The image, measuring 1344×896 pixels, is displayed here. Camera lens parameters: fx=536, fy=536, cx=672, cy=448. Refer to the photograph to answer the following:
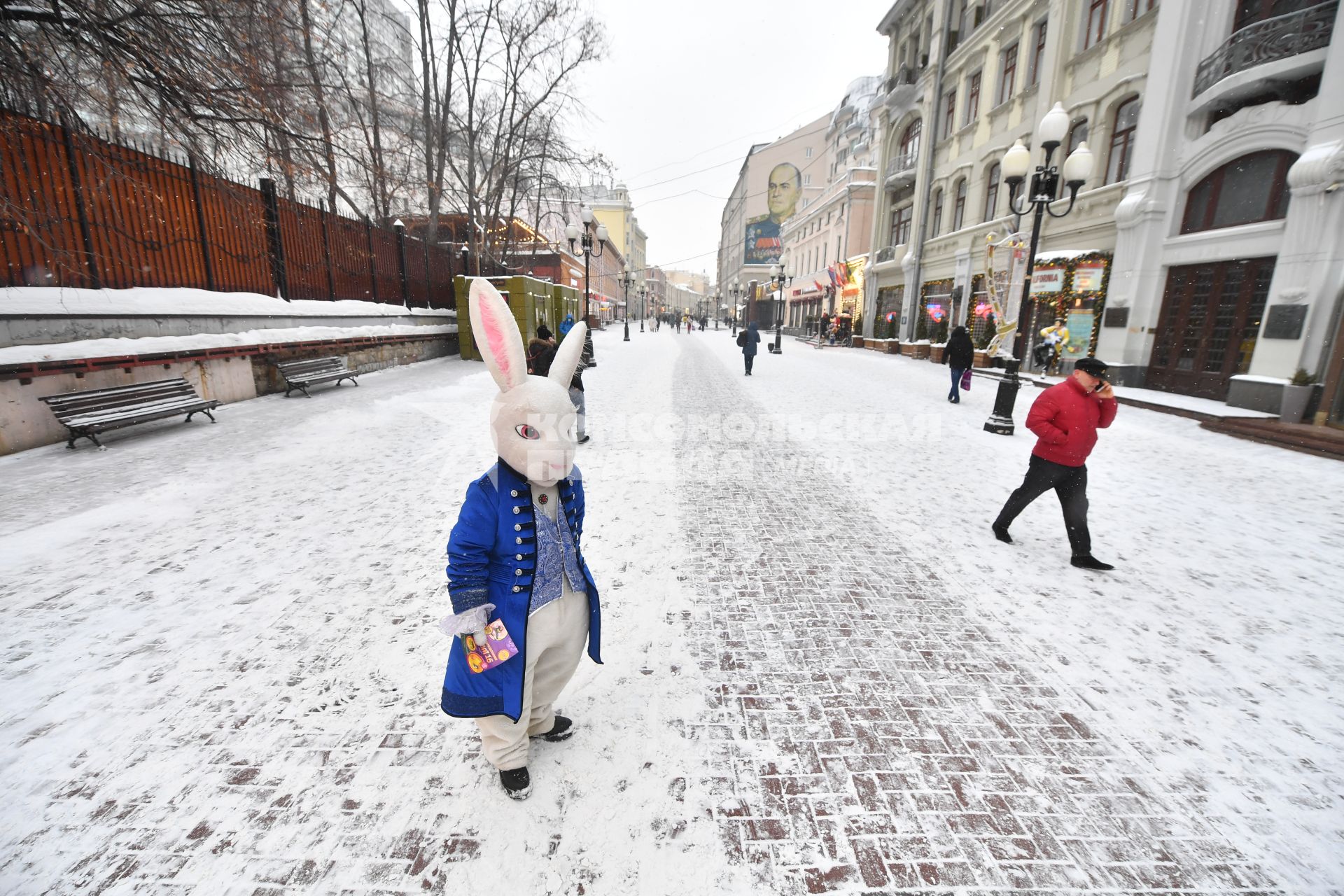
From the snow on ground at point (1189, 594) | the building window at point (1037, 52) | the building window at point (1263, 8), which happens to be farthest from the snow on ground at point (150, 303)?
the building window at point (1037, 52)

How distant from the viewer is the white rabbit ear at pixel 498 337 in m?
1.87

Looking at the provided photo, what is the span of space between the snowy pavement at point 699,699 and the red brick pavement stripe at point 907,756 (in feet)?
0.04

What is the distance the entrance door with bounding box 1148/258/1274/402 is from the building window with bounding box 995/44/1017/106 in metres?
10.1

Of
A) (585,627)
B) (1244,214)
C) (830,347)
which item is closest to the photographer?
(585,627)

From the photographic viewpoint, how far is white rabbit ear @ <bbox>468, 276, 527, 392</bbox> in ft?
6.14

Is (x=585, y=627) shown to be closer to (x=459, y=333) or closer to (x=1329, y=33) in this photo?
(x=1329, y=33)

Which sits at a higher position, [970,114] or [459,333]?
[970,114]

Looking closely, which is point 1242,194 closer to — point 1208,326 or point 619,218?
point 1208,326

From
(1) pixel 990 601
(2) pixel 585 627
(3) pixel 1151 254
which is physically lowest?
(1) pixel 990 601

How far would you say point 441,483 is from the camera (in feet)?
18.8

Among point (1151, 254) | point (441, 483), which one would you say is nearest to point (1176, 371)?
point (1151, 254)

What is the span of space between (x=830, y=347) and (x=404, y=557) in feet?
92.5

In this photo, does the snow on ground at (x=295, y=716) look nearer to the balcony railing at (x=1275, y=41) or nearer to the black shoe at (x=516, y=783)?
the black shoe at (x=516, y=783)

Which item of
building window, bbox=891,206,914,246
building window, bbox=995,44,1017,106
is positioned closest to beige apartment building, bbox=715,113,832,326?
building window, bbox=891,206,914,246
